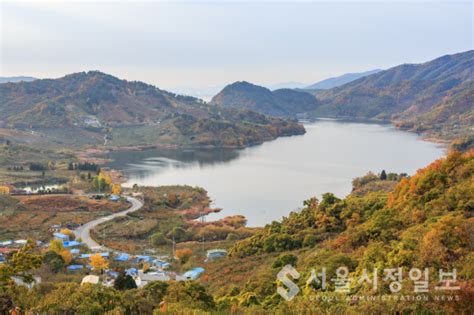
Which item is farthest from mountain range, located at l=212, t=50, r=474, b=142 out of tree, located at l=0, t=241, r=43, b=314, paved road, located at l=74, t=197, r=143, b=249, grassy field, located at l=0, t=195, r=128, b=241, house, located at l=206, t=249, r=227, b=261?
tree, located at l=0, t=241, r=43, b=314

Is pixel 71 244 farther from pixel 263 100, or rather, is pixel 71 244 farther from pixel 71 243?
pixel 263 100

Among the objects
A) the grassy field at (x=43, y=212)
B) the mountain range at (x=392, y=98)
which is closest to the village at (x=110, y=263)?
the grassy field at (x=43, y=212)

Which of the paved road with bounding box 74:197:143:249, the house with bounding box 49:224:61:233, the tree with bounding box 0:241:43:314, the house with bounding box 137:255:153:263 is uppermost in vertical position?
the tree with bounding box 0:241:43:314

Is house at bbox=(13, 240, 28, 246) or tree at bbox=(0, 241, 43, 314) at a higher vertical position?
tree at bbox=(0, 241, 43, 314)

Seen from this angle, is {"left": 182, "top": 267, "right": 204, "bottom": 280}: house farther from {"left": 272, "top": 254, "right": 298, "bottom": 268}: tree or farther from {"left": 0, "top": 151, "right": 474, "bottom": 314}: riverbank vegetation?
{"left": 272, "top": 254, "right": 298, "bottom": 268}: tree

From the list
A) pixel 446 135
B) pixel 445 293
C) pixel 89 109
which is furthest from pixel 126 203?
pixel 89 109
